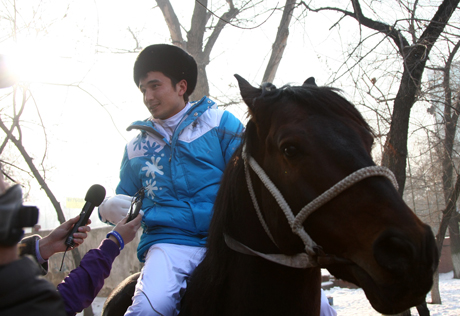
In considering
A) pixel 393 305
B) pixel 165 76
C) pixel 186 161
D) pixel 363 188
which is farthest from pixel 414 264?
pixel 165 76

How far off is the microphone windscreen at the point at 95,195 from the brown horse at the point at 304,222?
0.78 m

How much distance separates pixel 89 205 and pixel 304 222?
1.37 m

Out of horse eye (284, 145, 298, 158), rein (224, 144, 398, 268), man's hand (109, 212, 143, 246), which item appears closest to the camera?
rein (224, 144, 398, 268)

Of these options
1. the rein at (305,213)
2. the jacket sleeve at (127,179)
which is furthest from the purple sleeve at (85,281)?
the jacket sleeve at (127,179)

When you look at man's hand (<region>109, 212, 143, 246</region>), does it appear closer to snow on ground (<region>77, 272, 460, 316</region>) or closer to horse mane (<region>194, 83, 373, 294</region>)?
horse mane (<region>194, 83, 373, 294</region>)

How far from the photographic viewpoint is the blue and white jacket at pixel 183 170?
2.31 metres

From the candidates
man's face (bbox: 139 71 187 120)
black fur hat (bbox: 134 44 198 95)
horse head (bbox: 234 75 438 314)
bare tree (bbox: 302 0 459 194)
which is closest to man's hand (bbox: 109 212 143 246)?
horse head (bbox: 234 75 438 314)

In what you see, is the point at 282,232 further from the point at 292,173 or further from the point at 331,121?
the point at 331,121

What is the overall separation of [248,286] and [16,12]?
534 cm

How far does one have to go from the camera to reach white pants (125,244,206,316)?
1903 mm

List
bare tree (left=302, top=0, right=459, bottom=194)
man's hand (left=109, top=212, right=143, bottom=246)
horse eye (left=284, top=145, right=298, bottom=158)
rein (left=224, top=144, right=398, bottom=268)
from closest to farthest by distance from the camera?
rein (left=224, top=144, right=398, bottom=268)
horse eye (left=284, top=145, right=298, bottom=158)
man's hand (left=109, top=212, right=143, bottom=246)
bare tree (left=302, top=0, right=459, bottom=194)

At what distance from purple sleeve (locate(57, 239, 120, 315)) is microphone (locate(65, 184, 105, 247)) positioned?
0.37m

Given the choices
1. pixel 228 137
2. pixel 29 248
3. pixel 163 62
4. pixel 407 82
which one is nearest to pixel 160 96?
pixel 163 62

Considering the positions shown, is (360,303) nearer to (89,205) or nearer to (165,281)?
(165,281)
